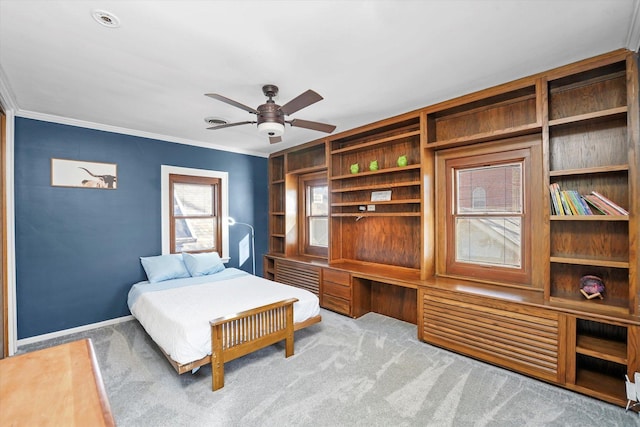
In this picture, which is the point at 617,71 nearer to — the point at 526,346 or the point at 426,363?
the point at 526,346

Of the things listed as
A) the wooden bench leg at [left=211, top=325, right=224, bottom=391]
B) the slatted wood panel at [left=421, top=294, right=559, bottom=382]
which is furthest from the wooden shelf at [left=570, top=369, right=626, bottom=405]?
the wooden bench leg at [left=211, top=325, right=224, bottom=391]

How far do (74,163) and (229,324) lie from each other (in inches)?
112

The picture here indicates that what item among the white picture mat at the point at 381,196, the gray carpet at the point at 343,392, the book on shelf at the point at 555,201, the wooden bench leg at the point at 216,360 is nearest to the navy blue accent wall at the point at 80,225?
the gray carpet at the point at 343,392

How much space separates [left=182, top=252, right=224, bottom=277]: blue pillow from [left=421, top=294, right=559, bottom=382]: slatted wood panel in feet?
9.39

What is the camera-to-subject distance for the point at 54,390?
A: 1130mm

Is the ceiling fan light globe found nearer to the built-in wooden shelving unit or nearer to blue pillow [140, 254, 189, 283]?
the built-in wooden shelving unit

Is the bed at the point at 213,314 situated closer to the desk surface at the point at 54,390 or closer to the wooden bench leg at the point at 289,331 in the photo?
the wooden bench leg at the point at 289,331

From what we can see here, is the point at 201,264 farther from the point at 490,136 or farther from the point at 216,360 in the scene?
the point at 490,136

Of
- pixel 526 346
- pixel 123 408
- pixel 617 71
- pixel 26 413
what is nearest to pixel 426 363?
pixel 526 346

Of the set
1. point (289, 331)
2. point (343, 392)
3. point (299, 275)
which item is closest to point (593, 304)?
point (343, 392)

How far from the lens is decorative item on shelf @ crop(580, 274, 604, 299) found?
2277mm

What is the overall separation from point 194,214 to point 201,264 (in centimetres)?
88

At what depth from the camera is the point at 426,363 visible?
2.65 metres

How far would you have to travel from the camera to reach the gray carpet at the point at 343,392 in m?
1.95
